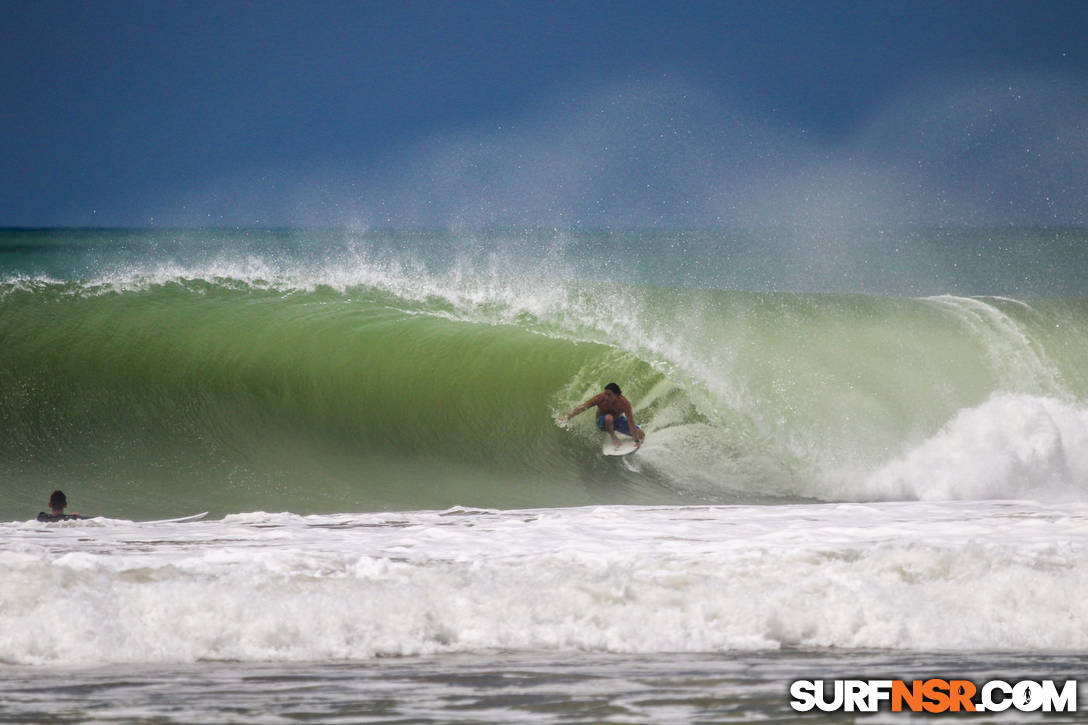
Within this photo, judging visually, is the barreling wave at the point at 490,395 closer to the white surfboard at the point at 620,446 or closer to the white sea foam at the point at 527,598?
the white surfboard at the point at 620,446

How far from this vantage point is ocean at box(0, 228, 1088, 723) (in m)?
4.34

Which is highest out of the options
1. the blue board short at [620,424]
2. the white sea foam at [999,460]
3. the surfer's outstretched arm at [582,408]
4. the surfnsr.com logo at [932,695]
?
the surfer's outstretched arm at [582,408]

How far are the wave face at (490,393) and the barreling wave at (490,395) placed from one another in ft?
0.10

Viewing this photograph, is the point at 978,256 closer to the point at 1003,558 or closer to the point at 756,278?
the point at 756,278

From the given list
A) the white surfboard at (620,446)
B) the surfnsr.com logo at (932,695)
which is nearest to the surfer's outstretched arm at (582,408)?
the white surfboard at (620,446)

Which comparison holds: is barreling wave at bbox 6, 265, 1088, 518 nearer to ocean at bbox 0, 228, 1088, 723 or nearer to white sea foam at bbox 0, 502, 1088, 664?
ocean at bbox 0, 228, 1088, 723

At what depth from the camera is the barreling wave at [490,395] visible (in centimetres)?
966

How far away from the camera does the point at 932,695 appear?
3859 mm

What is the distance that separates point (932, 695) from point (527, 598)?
1.86m

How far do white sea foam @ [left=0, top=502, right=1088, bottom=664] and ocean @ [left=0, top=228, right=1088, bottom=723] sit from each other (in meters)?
0.02

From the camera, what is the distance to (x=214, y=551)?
579cm

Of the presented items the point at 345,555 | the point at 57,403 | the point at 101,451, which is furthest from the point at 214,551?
the point at 57,403

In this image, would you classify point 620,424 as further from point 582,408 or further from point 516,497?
point 516,497

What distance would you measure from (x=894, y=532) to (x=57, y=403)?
7.95 m
